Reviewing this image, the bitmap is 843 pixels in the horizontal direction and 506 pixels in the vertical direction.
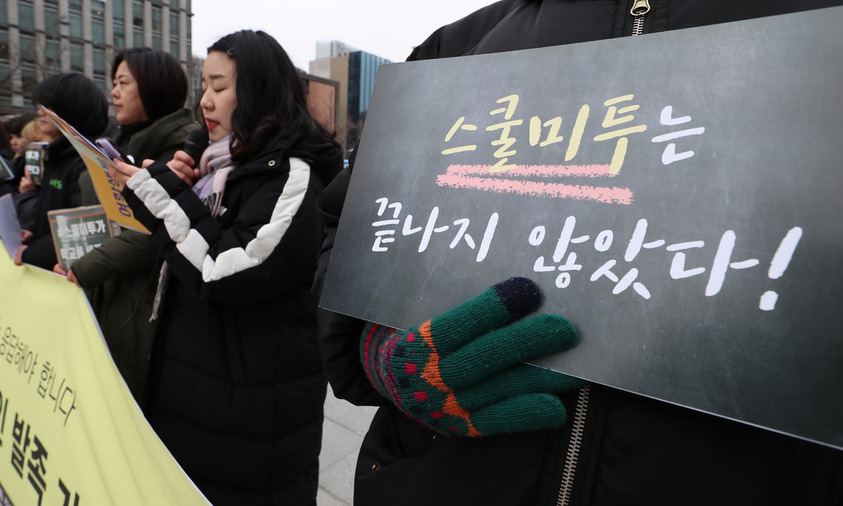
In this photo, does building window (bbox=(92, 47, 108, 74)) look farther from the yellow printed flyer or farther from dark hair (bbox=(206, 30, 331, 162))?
dark hair (bbox=(206, 30, 331, 162))

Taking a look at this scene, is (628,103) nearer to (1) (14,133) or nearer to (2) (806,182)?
(2) (806,182)

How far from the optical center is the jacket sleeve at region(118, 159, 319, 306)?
151 centimetres

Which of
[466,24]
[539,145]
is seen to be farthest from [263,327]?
[539,145]

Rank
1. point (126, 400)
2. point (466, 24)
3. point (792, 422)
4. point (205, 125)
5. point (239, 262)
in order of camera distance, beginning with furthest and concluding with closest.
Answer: point (205, 125) → point (239, 262) → point (126, 400) → point (466, 24) → point (792, 422)

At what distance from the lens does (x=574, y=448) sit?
25.5 inches

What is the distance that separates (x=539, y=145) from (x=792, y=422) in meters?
0.42

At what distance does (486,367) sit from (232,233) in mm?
1160

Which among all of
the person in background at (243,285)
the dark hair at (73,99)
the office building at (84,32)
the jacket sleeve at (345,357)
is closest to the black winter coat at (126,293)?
the person in background at (243,285)

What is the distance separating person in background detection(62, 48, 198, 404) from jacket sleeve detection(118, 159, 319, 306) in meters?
0.37

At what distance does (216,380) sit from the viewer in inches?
65.8

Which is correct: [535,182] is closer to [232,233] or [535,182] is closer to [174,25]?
[232,233]

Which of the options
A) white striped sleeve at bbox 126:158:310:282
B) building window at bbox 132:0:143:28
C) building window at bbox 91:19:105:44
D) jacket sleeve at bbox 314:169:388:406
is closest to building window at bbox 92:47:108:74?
building window at bbox 91:19:105:44

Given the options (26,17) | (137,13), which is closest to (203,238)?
(26,17)

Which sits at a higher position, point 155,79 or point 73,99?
point 155,79
